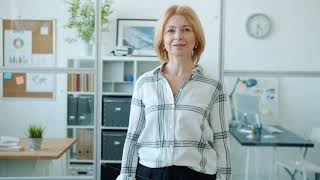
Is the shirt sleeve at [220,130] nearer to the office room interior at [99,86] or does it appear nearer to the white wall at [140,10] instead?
the office room interior at [99,86]

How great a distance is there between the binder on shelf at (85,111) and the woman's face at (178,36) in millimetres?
1441

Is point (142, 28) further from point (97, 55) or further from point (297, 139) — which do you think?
point (297, 139)

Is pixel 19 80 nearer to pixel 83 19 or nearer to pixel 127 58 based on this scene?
pixel 83 19

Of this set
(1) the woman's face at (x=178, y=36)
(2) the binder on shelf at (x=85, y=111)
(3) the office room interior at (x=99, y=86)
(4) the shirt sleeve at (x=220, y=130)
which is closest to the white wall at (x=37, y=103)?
(3) the office room interior at (x=99, y=86)

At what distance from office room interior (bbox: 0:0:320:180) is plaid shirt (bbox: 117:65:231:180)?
1.25m

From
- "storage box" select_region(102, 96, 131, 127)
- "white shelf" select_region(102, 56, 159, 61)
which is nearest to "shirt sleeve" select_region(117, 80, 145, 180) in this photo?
"storage box" select_region(102, 96, 131, 127)

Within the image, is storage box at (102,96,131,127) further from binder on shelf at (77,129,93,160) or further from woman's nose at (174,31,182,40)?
woman's nose at (174,31,182,40)

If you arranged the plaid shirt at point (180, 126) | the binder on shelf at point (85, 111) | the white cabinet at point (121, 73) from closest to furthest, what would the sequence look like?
the plaid shirt at point (180, 126)
the binder on shelf at point (85, 111)
the white cabinet at point (121, 73)

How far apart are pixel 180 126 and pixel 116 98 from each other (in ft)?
9.77

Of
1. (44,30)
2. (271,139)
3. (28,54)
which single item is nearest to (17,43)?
(28,54)

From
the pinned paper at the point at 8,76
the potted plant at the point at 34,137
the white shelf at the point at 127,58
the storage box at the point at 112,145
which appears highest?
the white shelf at the point at 127,58

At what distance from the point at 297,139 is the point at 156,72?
5.58 ft

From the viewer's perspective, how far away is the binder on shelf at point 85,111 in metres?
2.93

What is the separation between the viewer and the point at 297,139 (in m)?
2.93
